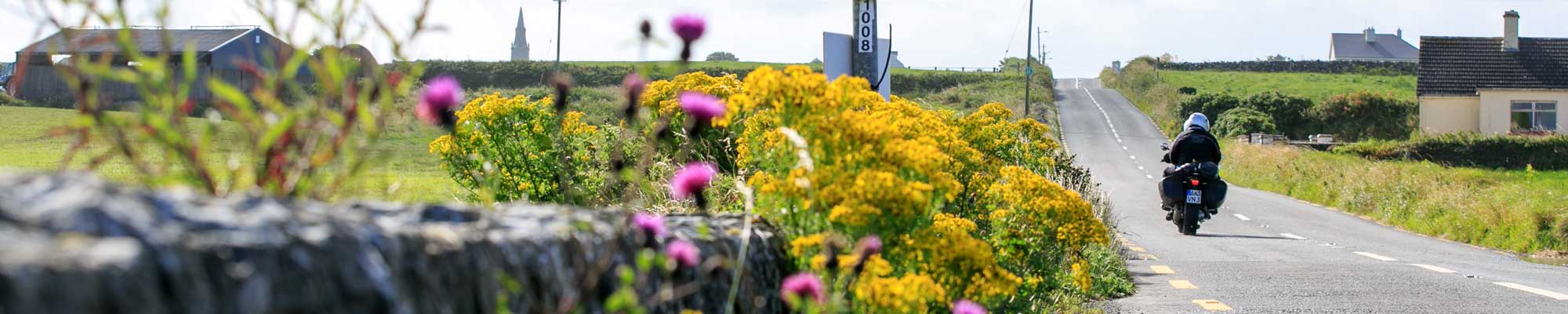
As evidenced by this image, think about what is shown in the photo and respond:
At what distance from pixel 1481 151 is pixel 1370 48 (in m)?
97.7

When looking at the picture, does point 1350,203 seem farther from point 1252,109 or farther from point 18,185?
point 1252,109

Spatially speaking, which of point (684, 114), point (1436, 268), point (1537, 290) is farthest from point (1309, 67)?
point (684, 114)

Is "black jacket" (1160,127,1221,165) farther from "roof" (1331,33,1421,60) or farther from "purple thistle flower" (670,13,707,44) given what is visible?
"roof" (1331,33,1421,60)


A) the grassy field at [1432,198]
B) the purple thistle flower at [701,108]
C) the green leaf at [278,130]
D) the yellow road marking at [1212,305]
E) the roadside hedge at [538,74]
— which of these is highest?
the roadside hedge at [538,74]

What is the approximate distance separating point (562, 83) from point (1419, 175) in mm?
27718

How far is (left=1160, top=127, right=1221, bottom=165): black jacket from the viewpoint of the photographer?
564 inches

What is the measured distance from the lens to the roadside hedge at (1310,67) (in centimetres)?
10069

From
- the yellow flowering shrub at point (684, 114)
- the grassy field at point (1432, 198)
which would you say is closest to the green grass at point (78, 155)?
the yellow flowering shrub at point (684, 114)

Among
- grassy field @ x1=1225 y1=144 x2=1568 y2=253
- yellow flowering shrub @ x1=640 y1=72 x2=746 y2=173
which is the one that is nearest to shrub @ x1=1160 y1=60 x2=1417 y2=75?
grassy field @ x1=1225 y1=144 x2=1568 y2=253

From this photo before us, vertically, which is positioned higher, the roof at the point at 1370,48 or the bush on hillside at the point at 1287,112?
the roof at the point at 1370,48

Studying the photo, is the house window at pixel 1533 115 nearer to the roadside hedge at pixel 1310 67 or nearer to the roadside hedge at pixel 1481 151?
the roadside hedge at pixel 1481 151

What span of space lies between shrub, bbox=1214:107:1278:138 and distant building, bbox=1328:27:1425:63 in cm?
8099

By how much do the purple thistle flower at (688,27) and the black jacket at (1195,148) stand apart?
39.4 feet

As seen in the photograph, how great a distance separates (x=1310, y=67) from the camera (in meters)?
104
